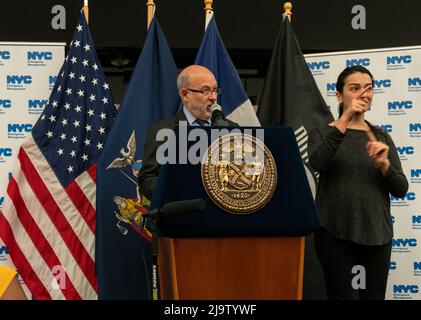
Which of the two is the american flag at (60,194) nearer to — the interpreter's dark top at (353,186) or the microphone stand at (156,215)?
the interpreter's dark top at (353,186)

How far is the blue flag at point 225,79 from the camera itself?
5273 mm

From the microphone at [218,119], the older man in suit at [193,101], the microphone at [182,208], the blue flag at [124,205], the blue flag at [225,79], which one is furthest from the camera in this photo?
the blue flag at [225,79]

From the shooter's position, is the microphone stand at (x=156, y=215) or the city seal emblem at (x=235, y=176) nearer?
the microphone stand at (x=156, y=215)

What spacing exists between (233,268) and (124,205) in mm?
2158

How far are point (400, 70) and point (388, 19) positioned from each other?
102 centimetres

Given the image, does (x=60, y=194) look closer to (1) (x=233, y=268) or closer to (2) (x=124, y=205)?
(2) (x=124, y=205)

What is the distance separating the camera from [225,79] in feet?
17.6

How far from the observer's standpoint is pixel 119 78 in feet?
19.7

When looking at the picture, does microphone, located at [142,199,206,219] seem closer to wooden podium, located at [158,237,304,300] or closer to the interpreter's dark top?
wooden podium, located at [158,237,304,300]

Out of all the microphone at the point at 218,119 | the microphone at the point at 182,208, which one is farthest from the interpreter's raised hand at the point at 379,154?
the microphone at the point at 182,208

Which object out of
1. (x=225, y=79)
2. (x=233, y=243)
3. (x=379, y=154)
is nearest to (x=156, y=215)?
(x=233, y=243)

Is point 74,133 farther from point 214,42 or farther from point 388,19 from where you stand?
point 388,19

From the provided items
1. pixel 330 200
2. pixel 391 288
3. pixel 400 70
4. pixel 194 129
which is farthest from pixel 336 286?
pixel 400 70

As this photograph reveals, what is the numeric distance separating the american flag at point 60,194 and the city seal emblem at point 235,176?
236cm
